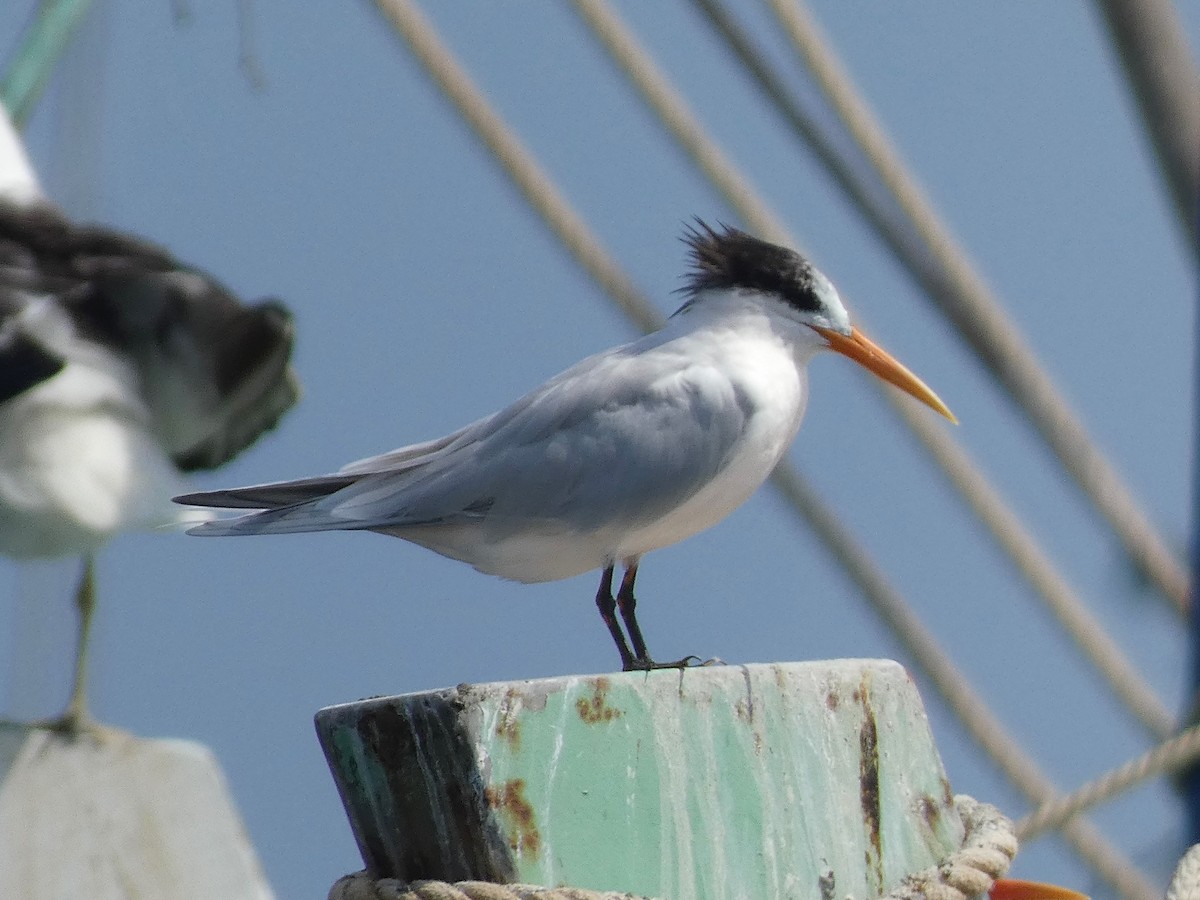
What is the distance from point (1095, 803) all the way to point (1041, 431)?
30.6 inches

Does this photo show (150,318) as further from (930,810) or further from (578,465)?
(930,810)

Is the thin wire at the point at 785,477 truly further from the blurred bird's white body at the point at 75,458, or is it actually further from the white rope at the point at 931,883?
the white rope at the point at 931,883

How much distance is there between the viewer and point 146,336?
1845mm

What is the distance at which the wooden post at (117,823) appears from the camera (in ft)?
4.20

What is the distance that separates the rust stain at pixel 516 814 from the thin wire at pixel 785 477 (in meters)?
1.33

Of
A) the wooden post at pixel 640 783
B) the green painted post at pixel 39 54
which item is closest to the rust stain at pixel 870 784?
the wooden post at pixel 640 783

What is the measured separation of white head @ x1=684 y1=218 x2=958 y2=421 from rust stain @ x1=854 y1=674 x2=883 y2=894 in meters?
0.50

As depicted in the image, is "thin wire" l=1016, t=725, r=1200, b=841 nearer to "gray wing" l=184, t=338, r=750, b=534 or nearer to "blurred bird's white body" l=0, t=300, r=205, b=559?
"gray wing" l=184, t=338, r=750, b=534

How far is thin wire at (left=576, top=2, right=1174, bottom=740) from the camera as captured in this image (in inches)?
93.1

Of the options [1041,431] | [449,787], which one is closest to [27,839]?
[449,787]

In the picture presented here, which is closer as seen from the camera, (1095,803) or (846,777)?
(846,777)

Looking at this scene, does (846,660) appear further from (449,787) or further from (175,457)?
(175,457)

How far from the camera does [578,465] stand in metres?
1.48

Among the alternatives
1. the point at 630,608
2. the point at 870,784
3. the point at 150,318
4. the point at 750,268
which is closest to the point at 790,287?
the point at 750,268
